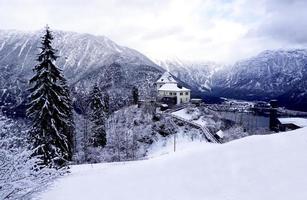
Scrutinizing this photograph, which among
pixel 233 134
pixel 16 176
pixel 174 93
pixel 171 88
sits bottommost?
pixel 233 134

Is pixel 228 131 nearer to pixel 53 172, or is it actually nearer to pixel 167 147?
pixel 167 147

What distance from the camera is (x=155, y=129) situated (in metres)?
63.0

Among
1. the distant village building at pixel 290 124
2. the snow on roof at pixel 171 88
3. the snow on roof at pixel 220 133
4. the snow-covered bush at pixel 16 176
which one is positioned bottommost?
the distant village building at pixel 290 124

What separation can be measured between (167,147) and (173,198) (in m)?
43.0

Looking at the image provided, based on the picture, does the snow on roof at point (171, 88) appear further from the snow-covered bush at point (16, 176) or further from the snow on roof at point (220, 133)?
the snow-covered bush at point (16, 176)

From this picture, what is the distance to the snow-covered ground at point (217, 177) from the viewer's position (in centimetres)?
1351

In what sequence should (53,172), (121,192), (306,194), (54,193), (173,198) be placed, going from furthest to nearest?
1. (54,193)
2. (121,192)
3. (173,198)
4. (306,194)
5. (53,172)

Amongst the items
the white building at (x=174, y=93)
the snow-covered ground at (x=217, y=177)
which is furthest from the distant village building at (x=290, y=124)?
the snow-covered ground at (x=217, y=177)

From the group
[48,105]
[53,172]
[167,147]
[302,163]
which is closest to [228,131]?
[167,147]

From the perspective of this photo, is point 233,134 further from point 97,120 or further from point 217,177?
point 217,177

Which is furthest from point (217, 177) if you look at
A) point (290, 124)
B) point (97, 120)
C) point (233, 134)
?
point (290, 124)

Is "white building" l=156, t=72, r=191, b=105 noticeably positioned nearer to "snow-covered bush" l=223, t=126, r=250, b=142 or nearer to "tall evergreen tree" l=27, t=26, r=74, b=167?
"snow-covered bush" l=223, t=126, r=250, b=142

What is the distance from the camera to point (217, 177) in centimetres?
1533

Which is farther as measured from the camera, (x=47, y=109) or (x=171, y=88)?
→ (x=171, y=88)
